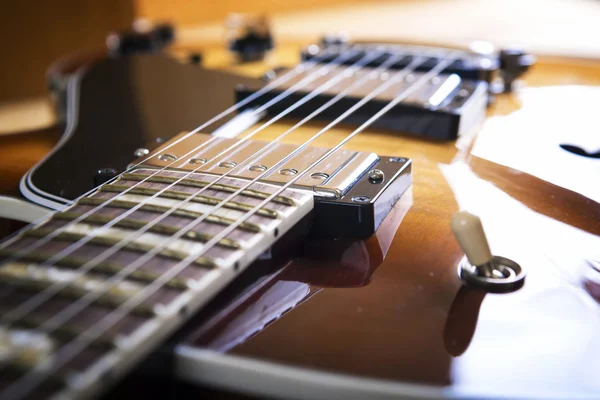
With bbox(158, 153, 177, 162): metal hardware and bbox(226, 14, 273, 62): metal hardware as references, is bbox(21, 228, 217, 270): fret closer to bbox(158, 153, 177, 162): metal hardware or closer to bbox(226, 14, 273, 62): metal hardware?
bbox(158, 153, 177, 162): metal hardware

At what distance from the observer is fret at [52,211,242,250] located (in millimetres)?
497

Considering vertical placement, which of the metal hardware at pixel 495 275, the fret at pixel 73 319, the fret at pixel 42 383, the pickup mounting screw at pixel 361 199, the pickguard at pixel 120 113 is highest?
the fret at pixel 73 319

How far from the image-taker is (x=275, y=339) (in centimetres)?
45

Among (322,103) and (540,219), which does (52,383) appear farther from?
(322,103)

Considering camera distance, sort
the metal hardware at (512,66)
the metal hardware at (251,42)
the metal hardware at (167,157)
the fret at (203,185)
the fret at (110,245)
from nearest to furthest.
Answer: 1. the fret at (110,245)
2. the fret at (203,185)
3. the metal hardware at (167,157)
4. the metal hardware at (512,66)
5. the metal hardware at (251,42)

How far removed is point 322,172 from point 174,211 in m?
0.16

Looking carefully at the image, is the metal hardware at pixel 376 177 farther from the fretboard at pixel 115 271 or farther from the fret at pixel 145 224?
the fret at pixel 145 224

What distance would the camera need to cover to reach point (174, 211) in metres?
0.54

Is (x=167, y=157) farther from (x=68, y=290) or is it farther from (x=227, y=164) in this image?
(x=68, y=290)

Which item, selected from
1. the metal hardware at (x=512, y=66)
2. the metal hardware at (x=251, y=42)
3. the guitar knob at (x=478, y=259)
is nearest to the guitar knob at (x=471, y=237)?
the guitar knob at (x=478, y=259)

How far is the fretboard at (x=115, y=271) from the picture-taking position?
37 centimetres

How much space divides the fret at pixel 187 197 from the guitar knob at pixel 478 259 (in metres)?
0.15

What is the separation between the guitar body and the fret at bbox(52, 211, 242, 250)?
1.5 inches

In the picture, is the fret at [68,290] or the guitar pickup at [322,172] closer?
the fret at [68,290]
